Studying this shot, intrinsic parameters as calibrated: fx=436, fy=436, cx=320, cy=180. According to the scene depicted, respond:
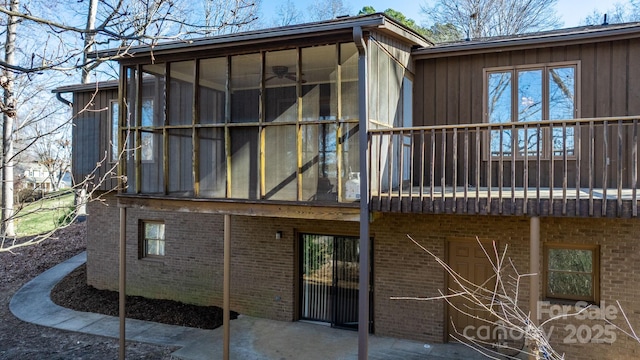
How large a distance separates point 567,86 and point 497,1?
13058 mm

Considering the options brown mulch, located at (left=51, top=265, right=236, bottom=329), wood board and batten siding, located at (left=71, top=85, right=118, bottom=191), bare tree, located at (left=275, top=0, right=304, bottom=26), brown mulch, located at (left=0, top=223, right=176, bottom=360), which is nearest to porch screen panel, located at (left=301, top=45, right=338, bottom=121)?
brown mulch, located at (left=0, top=223, right=176, bottom=360)

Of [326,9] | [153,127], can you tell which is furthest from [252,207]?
[326,9]

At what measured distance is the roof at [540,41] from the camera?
6566 mm

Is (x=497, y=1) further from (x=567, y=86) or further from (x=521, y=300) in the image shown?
(x=521, y=300)

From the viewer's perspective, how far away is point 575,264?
6.69 metres

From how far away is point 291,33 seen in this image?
599 centimetres

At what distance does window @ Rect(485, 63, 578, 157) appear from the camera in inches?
275

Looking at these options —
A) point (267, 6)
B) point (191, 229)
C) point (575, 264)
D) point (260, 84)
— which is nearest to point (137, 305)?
point (191, 229)

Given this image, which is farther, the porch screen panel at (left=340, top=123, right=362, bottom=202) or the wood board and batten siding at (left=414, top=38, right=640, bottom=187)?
the wood board and batten siding at (left=414, top=38, right=640, bottom=187)

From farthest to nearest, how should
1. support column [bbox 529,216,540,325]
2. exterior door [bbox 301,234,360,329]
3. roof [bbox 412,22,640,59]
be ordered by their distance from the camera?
exterior door [bbox 301,234,360,329]
roof [bbox 412,22,640,59]
support column [bbox 529,216,540,325]

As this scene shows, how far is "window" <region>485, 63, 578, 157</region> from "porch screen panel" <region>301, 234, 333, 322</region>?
3.59 m

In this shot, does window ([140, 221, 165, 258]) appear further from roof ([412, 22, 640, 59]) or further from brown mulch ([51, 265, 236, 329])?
roof ([412, 22, 640, 59])

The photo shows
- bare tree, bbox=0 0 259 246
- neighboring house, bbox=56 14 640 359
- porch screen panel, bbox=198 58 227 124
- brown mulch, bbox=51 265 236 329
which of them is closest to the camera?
bare tree, bbox=0 0 259 246

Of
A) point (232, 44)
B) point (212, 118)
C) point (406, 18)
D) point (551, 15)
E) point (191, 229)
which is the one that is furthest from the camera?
point (551, 15)
